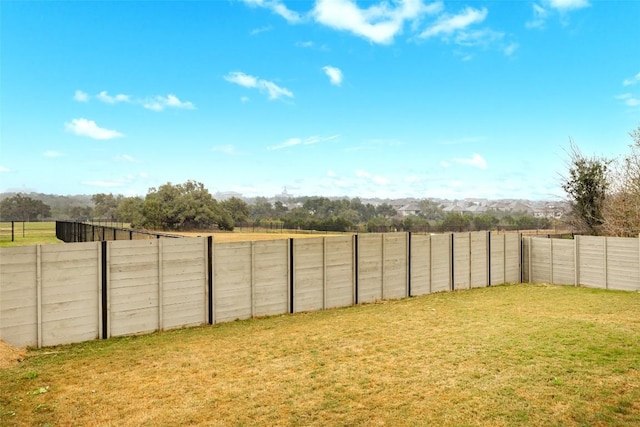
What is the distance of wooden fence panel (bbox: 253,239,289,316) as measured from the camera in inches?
372

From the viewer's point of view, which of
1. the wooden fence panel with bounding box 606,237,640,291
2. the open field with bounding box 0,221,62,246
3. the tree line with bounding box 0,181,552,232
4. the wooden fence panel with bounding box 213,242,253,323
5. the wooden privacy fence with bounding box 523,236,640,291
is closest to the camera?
the wooden fence panel with bounding box 213,242,253,323

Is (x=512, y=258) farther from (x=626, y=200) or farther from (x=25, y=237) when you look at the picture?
(x=25, y=237)

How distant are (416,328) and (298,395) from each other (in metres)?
4.25

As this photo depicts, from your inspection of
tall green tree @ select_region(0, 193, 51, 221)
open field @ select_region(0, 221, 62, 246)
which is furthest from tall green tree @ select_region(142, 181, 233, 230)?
tall green tree @ select_region(0, 193, 51, 221)

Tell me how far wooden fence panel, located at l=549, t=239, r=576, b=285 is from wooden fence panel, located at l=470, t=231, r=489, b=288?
2.98m

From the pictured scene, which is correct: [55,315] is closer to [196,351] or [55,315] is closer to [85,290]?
[85,290]

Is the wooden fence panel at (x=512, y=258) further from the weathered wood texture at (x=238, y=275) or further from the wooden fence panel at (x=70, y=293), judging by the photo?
the wooden fence panel at (x=70, y=293)

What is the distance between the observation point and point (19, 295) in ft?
21.5

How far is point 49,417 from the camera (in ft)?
13.8

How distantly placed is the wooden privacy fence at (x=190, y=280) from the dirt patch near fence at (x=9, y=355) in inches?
7.8

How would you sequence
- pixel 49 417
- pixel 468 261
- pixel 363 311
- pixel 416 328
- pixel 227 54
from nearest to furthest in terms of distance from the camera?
pixel 49 417 < pixel 416 328 < pixel 363 311 < pixel 468 261 < pixel 227 54

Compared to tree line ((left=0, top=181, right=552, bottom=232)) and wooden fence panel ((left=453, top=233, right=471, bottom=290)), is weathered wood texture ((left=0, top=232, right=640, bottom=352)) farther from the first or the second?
tree line ((left=0, top=181, right=552, bottom=232))

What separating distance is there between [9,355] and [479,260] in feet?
45.7

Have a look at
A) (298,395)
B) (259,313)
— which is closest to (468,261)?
(259,313)
